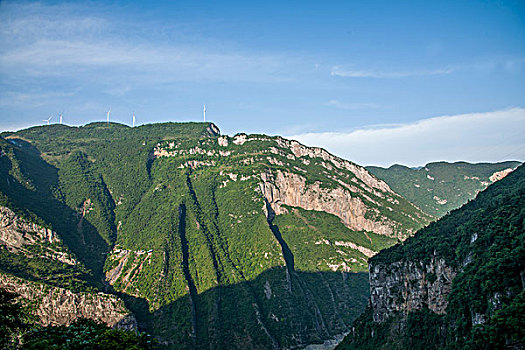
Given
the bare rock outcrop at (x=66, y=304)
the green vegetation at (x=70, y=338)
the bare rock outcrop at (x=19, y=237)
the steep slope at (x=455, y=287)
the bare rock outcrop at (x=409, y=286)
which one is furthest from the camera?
the bare rock outcrop at (x=19, y=237)

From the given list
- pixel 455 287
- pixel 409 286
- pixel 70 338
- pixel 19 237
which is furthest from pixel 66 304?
pixel 455 287

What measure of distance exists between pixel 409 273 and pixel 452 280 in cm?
1601

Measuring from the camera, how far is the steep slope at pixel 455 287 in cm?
7338

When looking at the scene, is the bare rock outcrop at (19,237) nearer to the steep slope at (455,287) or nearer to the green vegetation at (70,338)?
the steep slope at (455,287)

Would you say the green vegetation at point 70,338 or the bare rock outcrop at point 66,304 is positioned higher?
the green vegetation at point 70,338

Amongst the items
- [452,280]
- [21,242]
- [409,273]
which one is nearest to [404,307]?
[409,273]

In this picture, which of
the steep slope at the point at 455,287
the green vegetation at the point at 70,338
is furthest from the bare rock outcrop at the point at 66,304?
the green vegetation at the point at 70,338

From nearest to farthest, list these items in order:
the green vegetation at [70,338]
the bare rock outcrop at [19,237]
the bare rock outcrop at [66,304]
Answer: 1. the green vegetation at [70,338]
2. the bare rock outcrop at [66,304]
3. the bare rock outcrop at [19,237]

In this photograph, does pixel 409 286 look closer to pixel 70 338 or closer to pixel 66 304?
pixel 70 338

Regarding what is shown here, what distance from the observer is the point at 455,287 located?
89.5 metres

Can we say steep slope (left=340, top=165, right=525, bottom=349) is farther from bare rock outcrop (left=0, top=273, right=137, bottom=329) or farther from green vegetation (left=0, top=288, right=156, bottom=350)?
bare rock outcrop (left=0, top=273, right=137, bottom=329)

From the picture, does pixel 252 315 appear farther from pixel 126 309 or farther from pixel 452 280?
pixel 452 280

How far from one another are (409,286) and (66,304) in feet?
389

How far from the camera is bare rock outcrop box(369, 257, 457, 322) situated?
97625 millimetres
